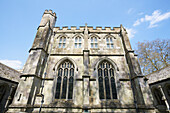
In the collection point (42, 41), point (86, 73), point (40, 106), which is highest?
point (42, 41)

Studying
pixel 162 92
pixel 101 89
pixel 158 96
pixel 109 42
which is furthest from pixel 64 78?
pixel 158 96

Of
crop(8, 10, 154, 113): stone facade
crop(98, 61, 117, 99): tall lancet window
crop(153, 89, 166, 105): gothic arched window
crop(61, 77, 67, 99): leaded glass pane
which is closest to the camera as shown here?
crop(8, 10, 154, 113): stone facade

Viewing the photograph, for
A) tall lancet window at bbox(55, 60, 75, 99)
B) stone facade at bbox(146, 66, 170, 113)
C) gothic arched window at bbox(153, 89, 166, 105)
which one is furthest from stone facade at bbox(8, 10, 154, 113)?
gothic arched window at bbox(153, 89, 166, 105)

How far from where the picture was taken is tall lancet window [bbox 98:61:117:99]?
26.9 ft

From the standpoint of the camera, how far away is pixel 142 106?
6742 millimetres

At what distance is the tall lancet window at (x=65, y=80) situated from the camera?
816cm

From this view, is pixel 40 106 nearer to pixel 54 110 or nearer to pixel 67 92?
pixel 54 110

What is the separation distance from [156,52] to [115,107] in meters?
15.1

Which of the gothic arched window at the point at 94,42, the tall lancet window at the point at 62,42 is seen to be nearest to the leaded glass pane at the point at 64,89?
the tall lancet window at the point at 62,42

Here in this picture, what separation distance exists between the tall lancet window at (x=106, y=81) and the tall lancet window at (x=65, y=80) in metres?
3.08

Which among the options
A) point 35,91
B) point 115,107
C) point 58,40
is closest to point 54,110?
point 35,91

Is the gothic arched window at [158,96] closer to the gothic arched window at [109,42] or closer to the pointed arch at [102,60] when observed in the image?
the pointed arch at [102,60]

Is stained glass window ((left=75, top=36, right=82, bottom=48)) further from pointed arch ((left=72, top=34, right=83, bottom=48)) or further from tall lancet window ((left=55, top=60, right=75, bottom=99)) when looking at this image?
tall lancet window ((left=55, top=60, right=75, bottom=99))

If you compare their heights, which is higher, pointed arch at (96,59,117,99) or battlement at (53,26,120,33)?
battlement at (53,26,120,33)
